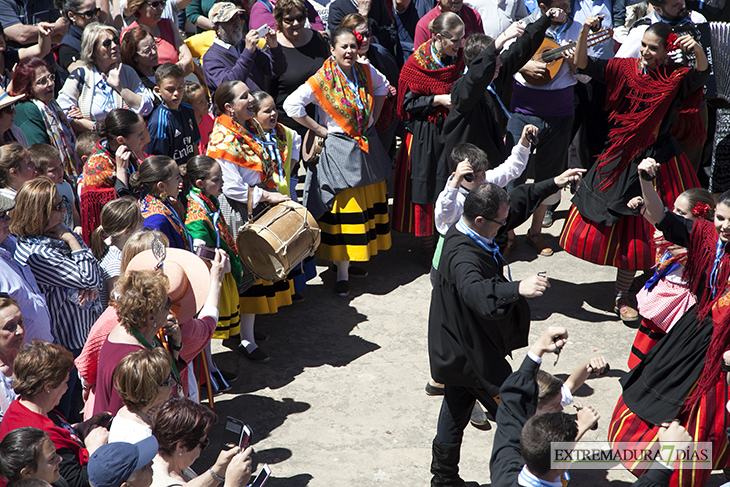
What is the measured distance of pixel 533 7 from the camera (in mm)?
8297

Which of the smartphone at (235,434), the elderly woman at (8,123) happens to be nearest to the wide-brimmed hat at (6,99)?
the elderly woman at (8,123)

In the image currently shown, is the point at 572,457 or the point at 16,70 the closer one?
the point at 572,457

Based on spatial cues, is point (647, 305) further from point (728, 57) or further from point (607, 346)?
point (728, 57)

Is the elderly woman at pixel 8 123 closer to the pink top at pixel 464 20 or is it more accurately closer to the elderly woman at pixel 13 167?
the elderly woman at pixel 13 167

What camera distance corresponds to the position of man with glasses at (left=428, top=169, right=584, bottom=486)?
12.6 feet

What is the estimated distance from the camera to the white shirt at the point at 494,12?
798 cm

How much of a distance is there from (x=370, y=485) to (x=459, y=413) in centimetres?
70

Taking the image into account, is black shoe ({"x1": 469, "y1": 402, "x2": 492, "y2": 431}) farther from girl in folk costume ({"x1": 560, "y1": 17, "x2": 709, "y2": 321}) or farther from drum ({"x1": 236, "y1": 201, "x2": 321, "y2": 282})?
girl in folk costume ({"x1": 560, "y1": 17, "x2": 709, "y2": 321})

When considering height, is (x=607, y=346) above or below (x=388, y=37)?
below

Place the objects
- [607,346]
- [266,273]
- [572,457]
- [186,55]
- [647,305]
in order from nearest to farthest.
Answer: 1. [572,457]
2. [647,305]
3. [266,273]
4. [607,346]
5. [186,55]

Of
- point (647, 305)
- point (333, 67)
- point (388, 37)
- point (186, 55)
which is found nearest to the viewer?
point (647, 305)

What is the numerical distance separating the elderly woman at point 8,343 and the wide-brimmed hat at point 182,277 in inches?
24.0

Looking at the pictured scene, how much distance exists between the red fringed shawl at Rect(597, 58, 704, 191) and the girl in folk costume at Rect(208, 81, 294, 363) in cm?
259

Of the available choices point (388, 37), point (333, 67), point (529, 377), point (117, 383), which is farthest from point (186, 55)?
point (529, 377)
